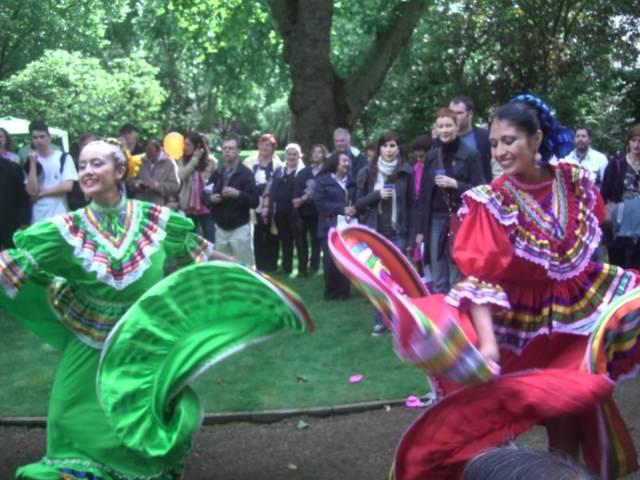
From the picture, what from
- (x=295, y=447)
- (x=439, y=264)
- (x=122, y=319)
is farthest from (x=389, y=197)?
(x=122, y=319)

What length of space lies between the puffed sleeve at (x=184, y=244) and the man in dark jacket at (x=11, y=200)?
5.25 metres

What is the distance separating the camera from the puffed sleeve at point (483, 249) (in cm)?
369

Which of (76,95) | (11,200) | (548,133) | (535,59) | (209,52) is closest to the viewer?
(548,133)

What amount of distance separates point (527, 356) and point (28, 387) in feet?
14.4

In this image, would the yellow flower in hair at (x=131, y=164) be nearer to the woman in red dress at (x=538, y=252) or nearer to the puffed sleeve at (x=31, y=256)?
the puffed sleeve at (x=31, y=256)

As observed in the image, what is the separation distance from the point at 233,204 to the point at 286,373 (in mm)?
3742

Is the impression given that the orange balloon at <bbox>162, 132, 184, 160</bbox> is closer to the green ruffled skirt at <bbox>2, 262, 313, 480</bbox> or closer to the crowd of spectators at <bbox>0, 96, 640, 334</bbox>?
the crowd of spectators at <bbox>0, 96, 640, 334</bbox>

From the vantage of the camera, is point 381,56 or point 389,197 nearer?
point 389,197

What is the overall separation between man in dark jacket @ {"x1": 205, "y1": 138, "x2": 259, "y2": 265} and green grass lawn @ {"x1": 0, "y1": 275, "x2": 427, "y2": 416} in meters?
1.94

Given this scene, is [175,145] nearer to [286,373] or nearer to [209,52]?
[286,373]

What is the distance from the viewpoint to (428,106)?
813 inches

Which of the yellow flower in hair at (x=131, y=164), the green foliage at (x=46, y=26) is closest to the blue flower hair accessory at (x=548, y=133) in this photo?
the yellow flower in hair at (x=131, y=164)

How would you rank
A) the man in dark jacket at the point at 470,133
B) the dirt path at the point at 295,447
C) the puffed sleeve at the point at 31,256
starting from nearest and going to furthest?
the puffed sleeve at the point at 31,256, the dirt path at the point at 295,447, the man in dark jacket at the point at 470,133

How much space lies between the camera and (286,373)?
756 cm
